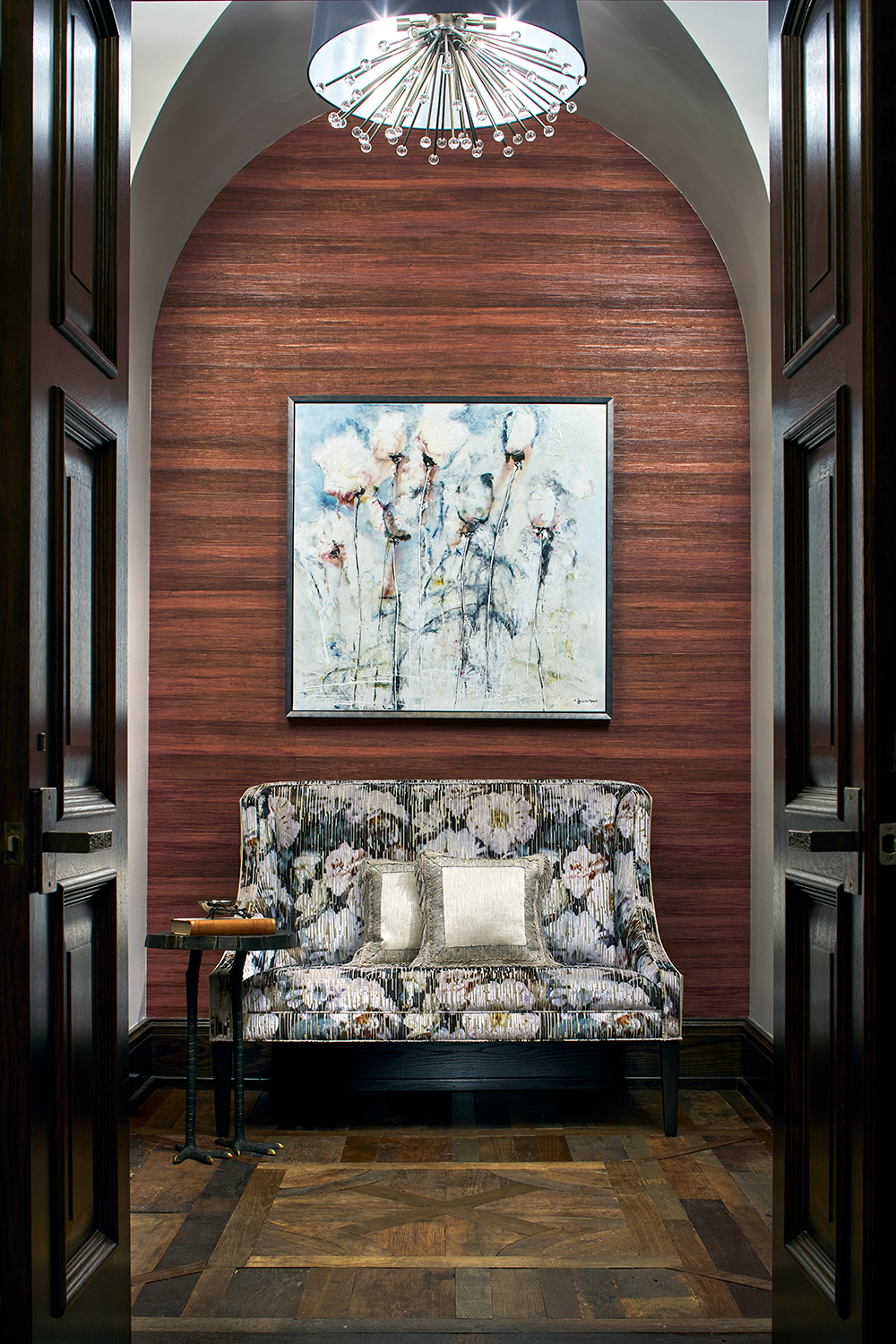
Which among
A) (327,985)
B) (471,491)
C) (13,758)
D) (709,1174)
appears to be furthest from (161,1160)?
(471,491)

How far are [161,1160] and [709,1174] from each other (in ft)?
5.31

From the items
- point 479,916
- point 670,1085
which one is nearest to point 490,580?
point 479,916

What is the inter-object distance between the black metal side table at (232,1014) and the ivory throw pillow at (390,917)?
1.46ft

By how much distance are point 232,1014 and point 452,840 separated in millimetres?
1000

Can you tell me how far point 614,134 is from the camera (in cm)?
430

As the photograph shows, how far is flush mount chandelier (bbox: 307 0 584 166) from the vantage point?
265 centimetres

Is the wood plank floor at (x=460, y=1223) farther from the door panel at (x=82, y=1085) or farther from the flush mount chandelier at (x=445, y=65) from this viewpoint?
the flush mount chandelier at (x=445, y=65)

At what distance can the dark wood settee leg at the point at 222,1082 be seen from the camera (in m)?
3.46

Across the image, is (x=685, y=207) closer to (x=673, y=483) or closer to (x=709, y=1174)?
(x=673, y=483)

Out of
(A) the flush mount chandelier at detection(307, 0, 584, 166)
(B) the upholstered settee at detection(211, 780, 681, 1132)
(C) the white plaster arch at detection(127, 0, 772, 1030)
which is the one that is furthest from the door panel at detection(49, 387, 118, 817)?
(C) the white plaster arch at detection(127, 0, 772, 1030)

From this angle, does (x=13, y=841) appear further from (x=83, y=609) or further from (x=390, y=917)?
(x=390, y=917)

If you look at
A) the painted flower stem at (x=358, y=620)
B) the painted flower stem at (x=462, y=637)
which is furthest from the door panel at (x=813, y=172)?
the painted flower stem at (x=358, y=620)

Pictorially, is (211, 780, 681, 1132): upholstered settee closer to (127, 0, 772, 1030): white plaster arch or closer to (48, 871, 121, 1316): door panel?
(127, 0, 772, 1030): white plaster arch

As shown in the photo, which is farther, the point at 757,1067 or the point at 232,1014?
the point at 757,1067
